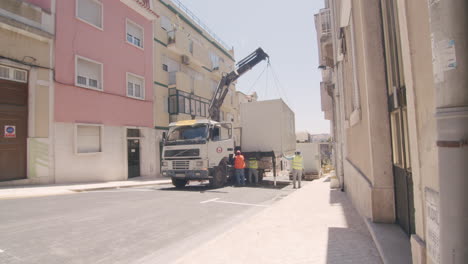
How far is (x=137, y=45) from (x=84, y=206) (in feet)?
43.5

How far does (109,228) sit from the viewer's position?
479cm

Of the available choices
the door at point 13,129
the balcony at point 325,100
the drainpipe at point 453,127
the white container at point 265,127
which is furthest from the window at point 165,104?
the drainpipe at point 453,127

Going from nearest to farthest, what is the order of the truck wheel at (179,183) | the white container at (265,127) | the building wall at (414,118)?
1. the building wall at (414,118)
2. the truck wheel at (179,183)
3. the white container at (265,127)

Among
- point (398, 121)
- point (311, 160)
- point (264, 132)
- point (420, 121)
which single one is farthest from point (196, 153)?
point (311, 160)

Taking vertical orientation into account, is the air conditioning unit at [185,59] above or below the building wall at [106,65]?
above

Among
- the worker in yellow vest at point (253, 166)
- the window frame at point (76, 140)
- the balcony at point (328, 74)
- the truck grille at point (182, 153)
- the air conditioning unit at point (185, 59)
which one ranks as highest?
the air conditioning unit at point (185, 59)

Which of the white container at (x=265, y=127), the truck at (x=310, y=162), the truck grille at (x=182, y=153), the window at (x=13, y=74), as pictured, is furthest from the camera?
the truck at (x=310, y=162)

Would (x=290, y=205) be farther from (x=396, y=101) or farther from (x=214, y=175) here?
(x=214, y=175)

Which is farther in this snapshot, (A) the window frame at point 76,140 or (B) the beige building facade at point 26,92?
(A) the window frame at point 76,140

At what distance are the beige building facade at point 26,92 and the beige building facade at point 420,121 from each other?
1289cm

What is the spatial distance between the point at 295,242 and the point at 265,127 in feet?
31.5

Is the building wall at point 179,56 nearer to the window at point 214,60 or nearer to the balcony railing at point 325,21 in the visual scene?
the window at point 214,60

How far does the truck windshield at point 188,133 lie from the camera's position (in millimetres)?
11090

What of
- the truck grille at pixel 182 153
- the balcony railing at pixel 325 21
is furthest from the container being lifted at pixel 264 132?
the balcony railing at pixel 325 21
